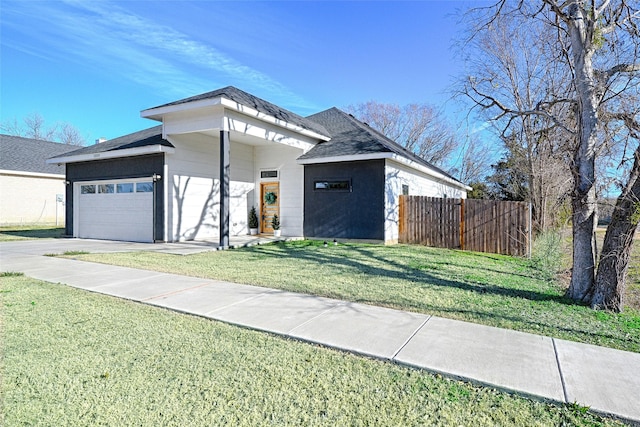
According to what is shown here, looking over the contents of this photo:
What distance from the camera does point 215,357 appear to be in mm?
3021

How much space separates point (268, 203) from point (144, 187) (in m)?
4.65

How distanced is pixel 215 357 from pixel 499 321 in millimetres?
3228

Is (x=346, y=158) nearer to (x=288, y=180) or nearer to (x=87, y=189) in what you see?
(x=288, y=180)

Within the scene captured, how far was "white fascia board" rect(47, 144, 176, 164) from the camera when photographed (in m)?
11.1

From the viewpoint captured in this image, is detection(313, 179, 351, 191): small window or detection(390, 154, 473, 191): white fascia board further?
detection(313, 179, 351, 191): small window

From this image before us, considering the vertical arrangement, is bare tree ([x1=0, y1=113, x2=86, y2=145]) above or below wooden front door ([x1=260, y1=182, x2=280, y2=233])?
above

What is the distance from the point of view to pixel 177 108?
10430 millimetres

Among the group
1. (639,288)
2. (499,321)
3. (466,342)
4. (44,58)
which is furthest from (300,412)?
(44,58)

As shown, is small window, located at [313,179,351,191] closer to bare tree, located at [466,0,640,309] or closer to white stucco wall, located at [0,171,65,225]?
bare tree, located at [466,0,640,309]

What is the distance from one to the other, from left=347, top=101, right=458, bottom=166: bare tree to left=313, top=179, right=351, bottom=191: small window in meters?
18.9

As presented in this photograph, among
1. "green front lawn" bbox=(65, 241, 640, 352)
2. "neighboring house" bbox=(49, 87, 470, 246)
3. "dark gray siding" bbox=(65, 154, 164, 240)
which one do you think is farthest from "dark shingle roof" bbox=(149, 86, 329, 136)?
"green front lawn" bbox=(65, 241, 640, 352)

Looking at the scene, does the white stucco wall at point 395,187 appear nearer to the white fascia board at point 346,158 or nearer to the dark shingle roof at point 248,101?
the white fascia board at point 346,158

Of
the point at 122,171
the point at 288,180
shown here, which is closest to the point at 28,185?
the point at 122,171

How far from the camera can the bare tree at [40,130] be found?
114 feet
